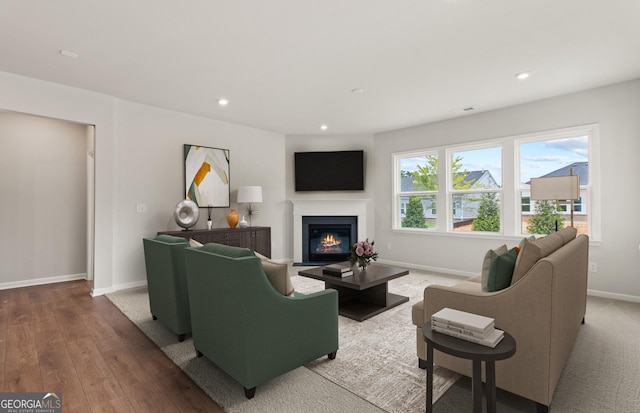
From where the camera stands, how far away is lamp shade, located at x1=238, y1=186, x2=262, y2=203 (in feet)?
17.7

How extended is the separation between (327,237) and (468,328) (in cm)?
502

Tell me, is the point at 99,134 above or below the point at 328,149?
below

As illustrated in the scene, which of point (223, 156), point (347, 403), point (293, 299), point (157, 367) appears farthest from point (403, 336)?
point (223, 156)

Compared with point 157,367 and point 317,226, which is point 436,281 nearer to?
point 317,226

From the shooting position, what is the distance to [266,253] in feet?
18.4

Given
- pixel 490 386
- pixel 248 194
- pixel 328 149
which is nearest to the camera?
pixel 490 386

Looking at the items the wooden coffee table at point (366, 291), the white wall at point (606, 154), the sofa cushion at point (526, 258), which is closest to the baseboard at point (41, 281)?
the wooden coffee table at point (366, 291)

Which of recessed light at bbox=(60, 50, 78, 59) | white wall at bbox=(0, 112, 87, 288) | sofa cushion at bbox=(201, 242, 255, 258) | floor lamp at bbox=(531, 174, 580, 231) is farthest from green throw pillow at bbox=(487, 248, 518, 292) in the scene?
white wall at bbox=(0, 112, 87, 288)

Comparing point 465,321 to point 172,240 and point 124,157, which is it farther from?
point 124,157

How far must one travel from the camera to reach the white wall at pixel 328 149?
6.54m

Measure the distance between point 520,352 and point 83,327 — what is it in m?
3.65

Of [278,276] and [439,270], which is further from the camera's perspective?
[439,270]

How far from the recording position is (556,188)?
142 inches

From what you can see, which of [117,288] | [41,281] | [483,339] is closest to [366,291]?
[483,339]
